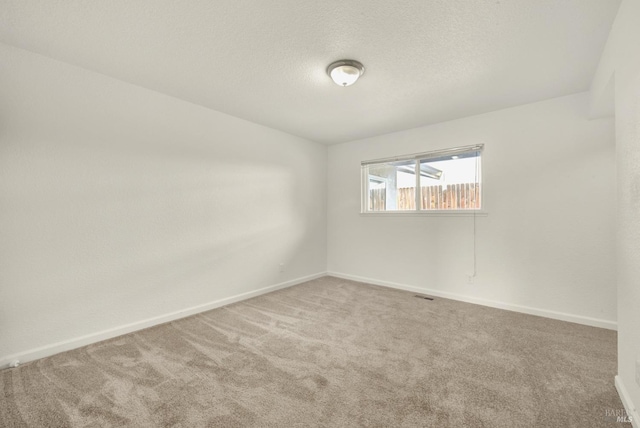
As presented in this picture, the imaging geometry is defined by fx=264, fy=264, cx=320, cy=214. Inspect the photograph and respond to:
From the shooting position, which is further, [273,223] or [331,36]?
[273,223]

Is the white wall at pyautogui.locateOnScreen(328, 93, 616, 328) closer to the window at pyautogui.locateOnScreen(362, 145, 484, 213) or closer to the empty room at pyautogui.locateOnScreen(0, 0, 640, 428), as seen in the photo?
the empty room at pyautogui.locateOnScreen(0, 0, 640, 428)

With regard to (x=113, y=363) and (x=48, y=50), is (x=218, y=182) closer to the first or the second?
(x=48, y=50)

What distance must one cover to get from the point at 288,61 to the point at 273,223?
2.32 m

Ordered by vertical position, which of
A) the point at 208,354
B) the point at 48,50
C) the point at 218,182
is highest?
the point at 48,50

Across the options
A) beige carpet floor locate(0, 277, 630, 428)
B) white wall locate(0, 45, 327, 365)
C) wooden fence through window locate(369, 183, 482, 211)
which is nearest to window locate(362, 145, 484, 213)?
wooden fence through window locate(369, 183, 482, 211)

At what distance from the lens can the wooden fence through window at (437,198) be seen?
138 inches

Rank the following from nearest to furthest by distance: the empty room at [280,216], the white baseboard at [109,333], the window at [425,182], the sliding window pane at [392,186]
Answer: the empty room at [280,216] < the white baseboard at [109,333] < the window at [425,182] < the sliding window pane at [392,186]

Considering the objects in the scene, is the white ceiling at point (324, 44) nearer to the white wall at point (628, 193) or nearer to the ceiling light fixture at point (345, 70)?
the ceiling light fixture at point (345, 70)

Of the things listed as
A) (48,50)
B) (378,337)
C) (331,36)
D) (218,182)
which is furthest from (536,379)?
(48,50)

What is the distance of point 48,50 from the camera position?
82.4 inches

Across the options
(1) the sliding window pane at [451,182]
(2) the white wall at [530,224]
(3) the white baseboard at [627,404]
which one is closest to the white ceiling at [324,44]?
(2) the white wall at [530,224]

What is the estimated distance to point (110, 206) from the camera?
2.48 m

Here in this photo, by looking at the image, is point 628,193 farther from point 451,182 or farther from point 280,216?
point 280,216

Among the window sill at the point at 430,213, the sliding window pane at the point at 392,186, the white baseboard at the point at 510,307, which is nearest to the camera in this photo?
the white baseboard at the point at 510,307
